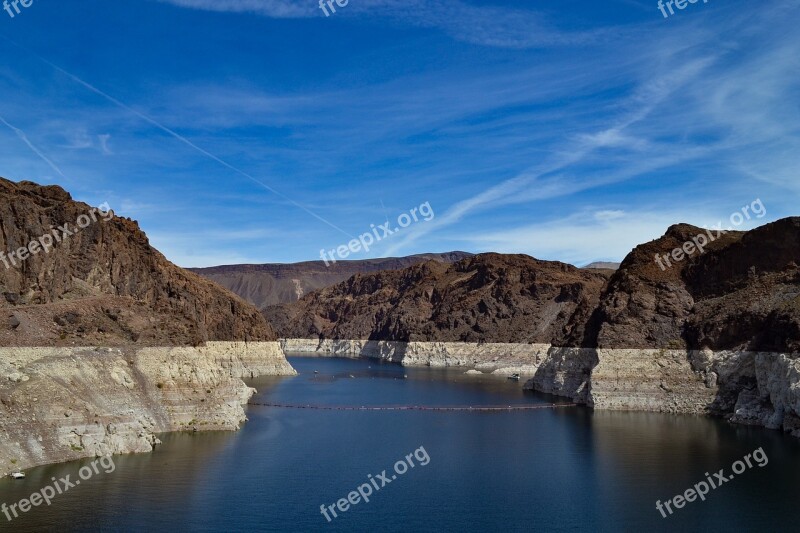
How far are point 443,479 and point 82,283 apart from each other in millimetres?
52095

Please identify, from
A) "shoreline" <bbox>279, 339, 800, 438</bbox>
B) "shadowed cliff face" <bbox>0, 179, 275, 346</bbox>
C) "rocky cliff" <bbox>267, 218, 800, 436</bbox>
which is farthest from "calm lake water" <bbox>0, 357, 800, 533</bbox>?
"shadowed cliff face" <bbox>0, 179, 275, 346</bbox>

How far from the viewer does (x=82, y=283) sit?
8119 centimetres

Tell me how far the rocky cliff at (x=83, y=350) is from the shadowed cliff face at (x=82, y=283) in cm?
13

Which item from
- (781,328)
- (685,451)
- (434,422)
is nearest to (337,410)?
(434,422)

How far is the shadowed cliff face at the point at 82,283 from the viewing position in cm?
5684

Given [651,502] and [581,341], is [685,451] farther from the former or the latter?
[581,341]

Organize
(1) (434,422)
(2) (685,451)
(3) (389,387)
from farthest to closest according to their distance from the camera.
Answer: (3) (389,387)
(1) (434,422)
(2) (685,451)

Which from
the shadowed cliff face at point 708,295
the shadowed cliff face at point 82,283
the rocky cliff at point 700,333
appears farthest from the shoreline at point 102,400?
the shadowed cliff face at point 708,295

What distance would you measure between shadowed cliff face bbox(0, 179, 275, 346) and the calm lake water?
1101cm

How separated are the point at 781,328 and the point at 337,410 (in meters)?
51.5

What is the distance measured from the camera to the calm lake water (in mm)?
38656

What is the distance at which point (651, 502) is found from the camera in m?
43.2

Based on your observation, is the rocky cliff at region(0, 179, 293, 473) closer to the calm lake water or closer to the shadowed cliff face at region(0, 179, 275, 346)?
the shadowed cliff face at region(0, 179, 275, 346)

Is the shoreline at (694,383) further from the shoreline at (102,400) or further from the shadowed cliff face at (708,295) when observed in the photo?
the shoreline at (102,400)
